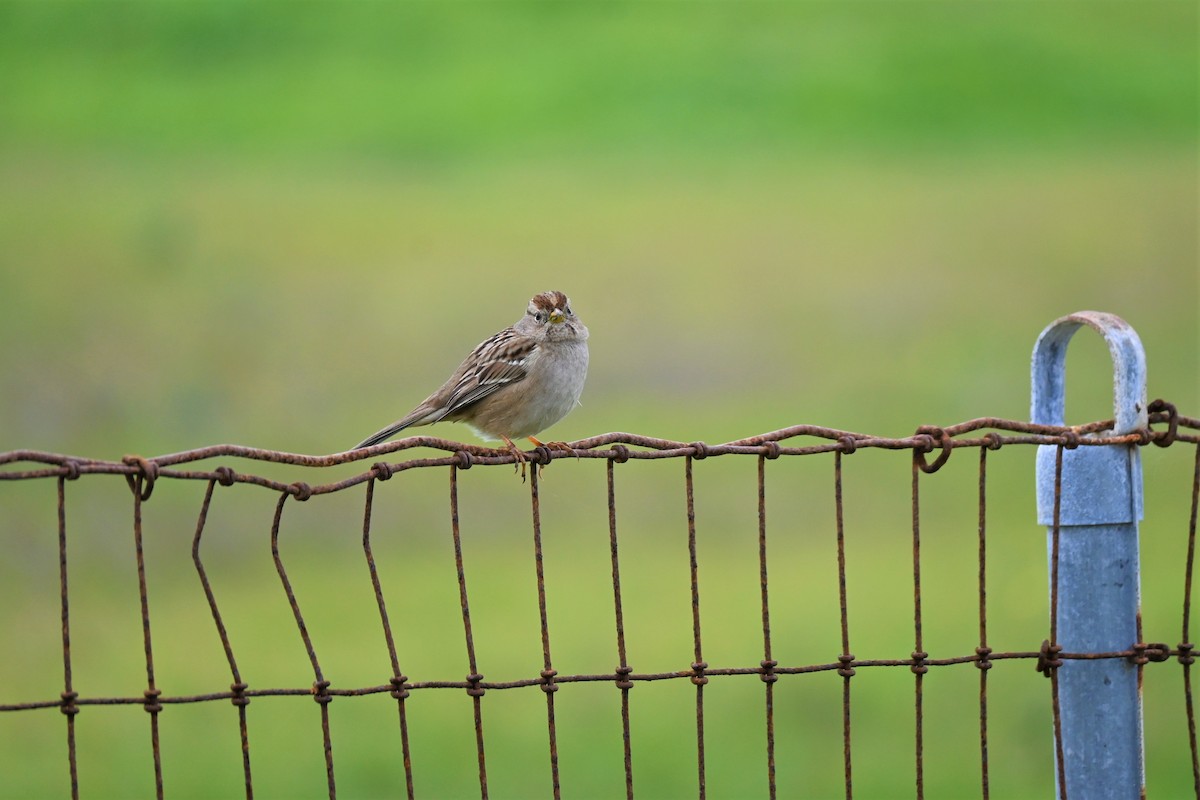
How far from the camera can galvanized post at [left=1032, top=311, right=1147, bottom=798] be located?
3.22m

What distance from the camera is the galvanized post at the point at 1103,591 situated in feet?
10.6

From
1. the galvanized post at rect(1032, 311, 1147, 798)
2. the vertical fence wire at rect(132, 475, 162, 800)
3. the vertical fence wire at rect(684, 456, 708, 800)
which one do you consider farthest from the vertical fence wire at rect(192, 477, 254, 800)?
the galvanized post at rect(1032, 311, 1147, 798)

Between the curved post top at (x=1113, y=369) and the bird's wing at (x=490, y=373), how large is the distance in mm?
2254

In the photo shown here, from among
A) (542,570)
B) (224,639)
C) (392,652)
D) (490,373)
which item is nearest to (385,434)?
(490,373)

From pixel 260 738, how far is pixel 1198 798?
6.28 m

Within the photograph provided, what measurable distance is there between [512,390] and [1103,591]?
2.47 metres

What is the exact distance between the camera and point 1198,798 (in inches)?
128

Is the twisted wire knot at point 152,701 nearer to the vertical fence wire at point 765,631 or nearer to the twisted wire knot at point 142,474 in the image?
the twisted wire knot at point 142,474

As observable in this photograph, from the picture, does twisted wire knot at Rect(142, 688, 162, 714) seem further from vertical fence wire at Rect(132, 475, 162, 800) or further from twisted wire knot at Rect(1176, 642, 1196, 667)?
twisted wire knot at Rect(1176, 642, 1196, 667)

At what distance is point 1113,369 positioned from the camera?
3.25 metres

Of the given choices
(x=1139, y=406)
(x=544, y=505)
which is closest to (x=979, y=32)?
(x=544, y=505)

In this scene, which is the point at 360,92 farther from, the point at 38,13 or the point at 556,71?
the point at 38,13

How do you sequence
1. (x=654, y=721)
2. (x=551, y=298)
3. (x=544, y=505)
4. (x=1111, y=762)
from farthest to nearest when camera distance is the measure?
1. (x=544, y=505)
2. (x=654, y=721)
3. (x=551, y=298)
4. (x=1111, y=762)

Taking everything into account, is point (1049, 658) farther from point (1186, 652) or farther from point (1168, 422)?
point (1168, 422)
